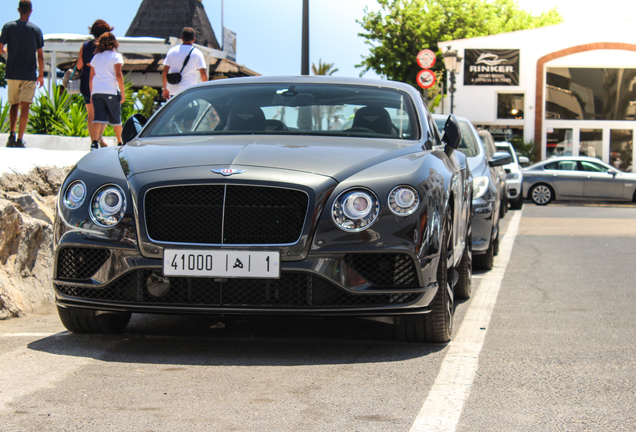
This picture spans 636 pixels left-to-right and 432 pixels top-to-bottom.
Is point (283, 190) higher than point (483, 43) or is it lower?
lower

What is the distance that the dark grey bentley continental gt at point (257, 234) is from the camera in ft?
13.5

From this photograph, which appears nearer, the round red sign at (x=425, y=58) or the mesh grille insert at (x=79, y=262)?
the mesh grille insert at (x=79, y=262)

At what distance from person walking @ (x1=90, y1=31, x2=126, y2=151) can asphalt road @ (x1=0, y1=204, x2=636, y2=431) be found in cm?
452

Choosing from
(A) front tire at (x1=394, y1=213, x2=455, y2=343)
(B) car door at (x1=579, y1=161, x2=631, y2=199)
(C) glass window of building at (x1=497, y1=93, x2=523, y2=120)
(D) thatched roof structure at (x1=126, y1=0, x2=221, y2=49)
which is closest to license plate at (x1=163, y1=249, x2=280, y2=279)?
(A) front tire at (x1=394, y1=213, x2=455, y2=343)

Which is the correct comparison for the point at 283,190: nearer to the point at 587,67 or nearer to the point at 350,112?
the point at 350,112

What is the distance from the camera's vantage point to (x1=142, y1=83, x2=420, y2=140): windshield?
17.3 feet

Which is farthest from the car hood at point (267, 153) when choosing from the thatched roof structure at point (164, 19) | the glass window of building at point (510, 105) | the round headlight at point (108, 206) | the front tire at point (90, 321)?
the thatched roof structure at point (164, 19)

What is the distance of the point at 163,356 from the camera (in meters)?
4.35

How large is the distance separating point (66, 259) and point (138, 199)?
1.75 ft

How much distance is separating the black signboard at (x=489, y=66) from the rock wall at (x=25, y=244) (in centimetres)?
3111

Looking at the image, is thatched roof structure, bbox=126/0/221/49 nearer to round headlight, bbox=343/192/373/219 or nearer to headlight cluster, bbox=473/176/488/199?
headlight cluster, bbox=473/176/488/199

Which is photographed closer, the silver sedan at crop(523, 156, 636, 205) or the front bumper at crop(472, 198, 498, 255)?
the front bumper at crop(472, 198, 498, 255)

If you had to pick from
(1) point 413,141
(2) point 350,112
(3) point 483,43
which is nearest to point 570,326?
(1) point 413,141

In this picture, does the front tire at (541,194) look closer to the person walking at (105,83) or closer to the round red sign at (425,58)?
the round red sign at (425,58)
